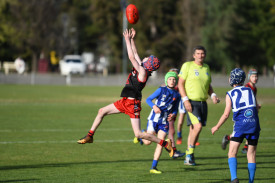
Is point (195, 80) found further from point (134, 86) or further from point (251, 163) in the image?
point (251, 163)

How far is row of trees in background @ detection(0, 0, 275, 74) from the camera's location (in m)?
78.1

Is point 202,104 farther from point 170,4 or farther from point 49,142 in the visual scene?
point 170,4

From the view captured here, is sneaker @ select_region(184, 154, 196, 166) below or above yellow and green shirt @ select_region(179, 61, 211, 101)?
below

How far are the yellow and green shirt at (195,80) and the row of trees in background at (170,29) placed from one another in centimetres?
6455

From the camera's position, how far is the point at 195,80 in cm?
1155

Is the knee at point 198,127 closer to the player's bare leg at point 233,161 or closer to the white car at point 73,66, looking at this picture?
the player's bare leg at point 233,161

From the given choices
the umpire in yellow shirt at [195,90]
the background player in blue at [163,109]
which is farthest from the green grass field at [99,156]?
the background player in blue at [163,109]

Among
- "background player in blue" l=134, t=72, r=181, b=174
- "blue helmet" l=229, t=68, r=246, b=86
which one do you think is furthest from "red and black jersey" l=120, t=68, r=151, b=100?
"blue helmet" l=229, t=68, r=246, b=86

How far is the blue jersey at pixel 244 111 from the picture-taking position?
8.65m

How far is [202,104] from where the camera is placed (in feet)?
37.9

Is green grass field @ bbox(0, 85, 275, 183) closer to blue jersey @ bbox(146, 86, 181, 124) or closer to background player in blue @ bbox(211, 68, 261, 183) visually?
blue jersey @ bbox(146, 86, 181, 124)

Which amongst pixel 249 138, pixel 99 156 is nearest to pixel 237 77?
pixel 249 138

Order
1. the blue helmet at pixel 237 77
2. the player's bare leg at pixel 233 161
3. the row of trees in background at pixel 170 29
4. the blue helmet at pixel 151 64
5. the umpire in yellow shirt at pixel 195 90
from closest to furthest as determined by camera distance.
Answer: the player's bare leg at pixel 233 161, the blue helmet at pixel 237 77, the blue helmet at pixel 151 64, the umpire in yellow shirt at pixel 195 90, the row of trees in background at pixel 170 29

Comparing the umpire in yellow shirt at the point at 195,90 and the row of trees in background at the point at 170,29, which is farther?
the row of trees in background at the point at 170,29
